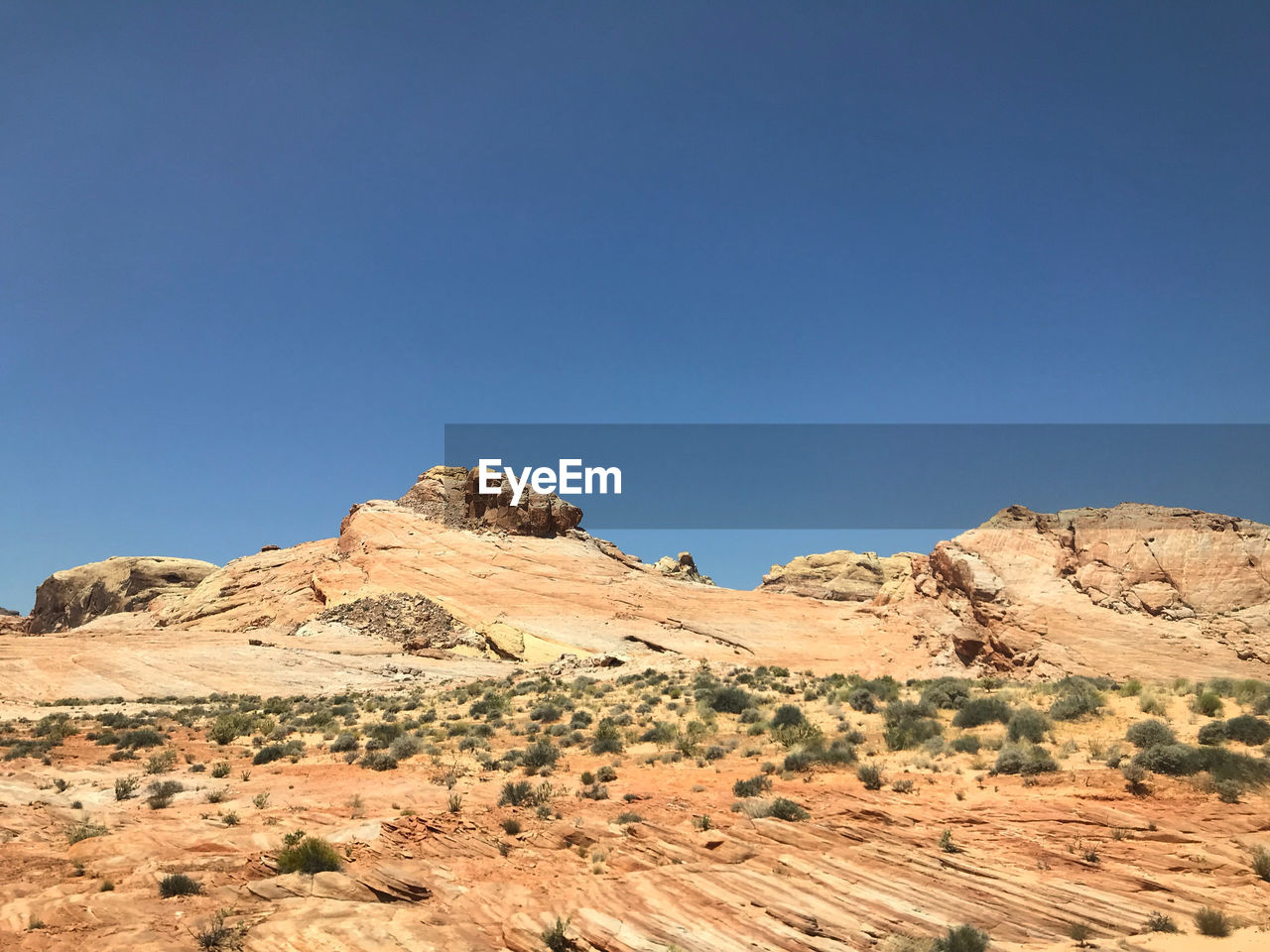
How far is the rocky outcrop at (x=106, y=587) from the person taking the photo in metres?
70.6

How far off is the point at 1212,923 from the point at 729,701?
14520 millimetres

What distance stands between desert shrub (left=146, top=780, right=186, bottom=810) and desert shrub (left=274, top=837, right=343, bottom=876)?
512cm

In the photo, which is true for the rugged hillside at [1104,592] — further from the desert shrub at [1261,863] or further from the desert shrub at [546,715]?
the desert shrub at [1261,863]

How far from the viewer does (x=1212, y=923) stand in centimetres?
711

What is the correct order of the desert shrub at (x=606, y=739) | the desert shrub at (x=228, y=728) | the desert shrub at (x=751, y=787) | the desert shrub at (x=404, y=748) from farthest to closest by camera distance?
1. the desert shrub at (x=228, y=728)
2. the desert shrub at (x=404, y=748)
3. the desert shrub at (x=606, y=739)
4. the desert shrub at (x=751, y=787)

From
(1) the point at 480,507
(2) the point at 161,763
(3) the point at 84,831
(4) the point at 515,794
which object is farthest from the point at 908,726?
(1) the point at 480,507

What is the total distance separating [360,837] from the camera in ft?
37.1

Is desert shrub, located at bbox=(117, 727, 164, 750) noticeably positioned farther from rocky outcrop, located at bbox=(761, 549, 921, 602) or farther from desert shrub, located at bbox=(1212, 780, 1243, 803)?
rocky outcrop, located at bbox=(761, 549, 921, 602)

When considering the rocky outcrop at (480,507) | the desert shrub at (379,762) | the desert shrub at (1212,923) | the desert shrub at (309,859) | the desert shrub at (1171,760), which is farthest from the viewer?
the rocky outcrop at (480,507)

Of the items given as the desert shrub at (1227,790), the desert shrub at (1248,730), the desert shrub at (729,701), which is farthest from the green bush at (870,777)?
the desert shrub at (729,701)

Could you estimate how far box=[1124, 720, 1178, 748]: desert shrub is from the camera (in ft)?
40.0

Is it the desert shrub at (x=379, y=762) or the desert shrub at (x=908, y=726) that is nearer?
the desert shrub at (x=908, y=726)

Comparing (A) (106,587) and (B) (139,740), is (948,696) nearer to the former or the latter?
(B) (139,740)

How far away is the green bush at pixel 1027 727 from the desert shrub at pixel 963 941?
7.52 metres
